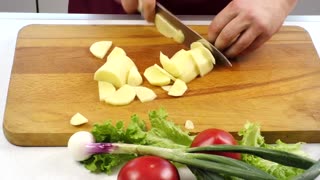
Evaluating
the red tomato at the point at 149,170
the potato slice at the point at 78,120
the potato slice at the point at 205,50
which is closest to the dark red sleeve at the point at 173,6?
the potato slice at the point at 205,50

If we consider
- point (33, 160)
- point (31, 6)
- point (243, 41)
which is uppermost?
point (243, 41)

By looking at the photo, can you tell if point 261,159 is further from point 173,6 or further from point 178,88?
point 173,6

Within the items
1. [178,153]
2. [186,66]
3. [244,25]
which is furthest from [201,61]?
[178,153]

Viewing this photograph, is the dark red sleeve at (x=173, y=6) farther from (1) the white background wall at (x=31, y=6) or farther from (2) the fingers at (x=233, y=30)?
(1) the white background wall at (x=31, y=6)

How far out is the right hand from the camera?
128 centimetres

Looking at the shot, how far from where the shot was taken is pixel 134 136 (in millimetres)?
974

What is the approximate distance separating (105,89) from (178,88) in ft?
0.52

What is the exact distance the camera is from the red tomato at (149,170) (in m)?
0.87

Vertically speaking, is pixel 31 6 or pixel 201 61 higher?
pixel 201 61

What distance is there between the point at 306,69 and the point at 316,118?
19 centimetres

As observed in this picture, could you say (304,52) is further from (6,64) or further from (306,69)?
(6,64)

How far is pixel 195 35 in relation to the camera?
1.28 metres

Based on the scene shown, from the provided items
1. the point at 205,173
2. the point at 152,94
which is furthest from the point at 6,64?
the point at 205,173

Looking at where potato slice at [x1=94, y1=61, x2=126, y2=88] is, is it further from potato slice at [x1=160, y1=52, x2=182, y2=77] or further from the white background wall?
the white background wall
